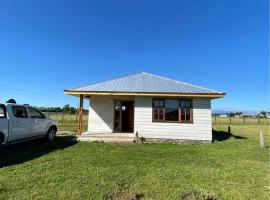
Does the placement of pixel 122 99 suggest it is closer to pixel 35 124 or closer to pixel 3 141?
pixel 35 124

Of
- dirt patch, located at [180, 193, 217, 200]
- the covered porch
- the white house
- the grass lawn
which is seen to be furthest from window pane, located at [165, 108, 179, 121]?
dirt patch, located at [180, 193, 217, 200]

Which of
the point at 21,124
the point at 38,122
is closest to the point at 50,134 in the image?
the point at 38,122

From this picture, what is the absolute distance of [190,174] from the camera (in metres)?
6.32

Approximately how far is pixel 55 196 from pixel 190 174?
12.3 ft

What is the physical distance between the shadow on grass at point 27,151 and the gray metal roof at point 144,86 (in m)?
3.62

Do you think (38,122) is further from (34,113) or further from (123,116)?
(123,116)

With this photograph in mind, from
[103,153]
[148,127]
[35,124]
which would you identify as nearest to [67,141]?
[35,124]

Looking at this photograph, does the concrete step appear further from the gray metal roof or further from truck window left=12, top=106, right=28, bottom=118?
truck window left=12, top=106, right=28, bottom=118

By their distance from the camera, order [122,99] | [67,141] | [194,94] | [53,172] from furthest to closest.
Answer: [122,99] → [194,94] → [67,141] → [53,172]

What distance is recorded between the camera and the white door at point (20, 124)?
28.3 ft

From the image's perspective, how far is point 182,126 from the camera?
492 inches

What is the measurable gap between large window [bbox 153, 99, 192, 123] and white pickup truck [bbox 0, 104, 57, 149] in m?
5.99

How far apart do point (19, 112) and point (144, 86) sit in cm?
750

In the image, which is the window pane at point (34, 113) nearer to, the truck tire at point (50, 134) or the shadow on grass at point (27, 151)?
the truck tire at point (50, 134)
